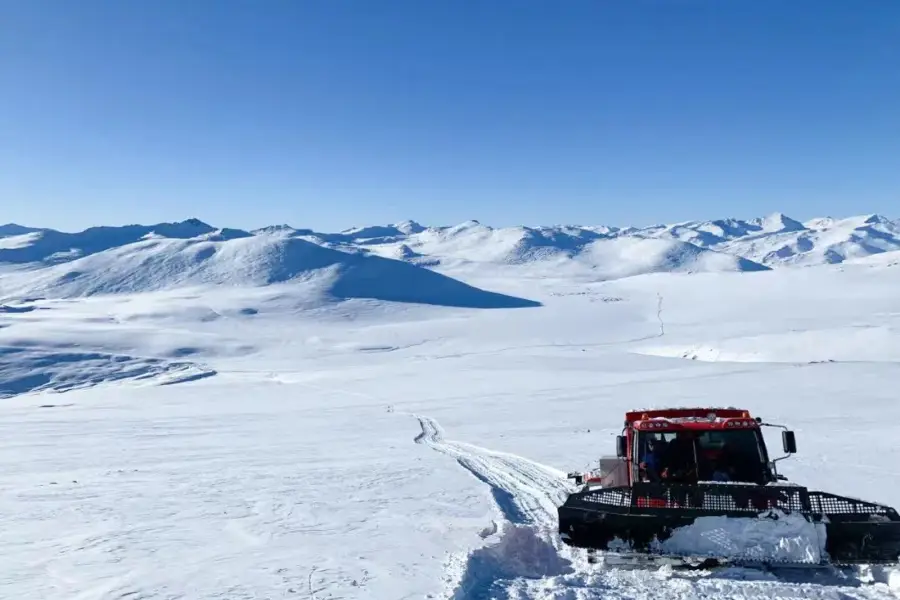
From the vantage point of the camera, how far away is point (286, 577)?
680cm

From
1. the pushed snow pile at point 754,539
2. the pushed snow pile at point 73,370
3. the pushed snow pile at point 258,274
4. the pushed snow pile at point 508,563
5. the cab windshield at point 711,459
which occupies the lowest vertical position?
the pushed snow pile at point 73,370

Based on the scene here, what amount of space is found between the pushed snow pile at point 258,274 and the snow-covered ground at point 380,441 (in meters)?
39.7

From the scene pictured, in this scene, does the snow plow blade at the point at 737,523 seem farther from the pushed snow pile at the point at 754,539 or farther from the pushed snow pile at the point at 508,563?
the pushed snow pile at the point at 508,563

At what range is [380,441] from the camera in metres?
20.9

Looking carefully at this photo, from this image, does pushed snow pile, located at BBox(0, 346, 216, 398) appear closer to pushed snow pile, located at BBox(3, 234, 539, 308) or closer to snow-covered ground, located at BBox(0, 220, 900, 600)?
snow-covered ground, located at BBox(0, 220, 900, 600)

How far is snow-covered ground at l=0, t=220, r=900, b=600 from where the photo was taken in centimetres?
693

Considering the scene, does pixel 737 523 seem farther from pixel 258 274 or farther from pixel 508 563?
pixel 258 274

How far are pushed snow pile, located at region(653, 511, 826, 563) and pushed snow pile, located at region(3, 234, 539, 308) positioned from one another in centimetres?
10807

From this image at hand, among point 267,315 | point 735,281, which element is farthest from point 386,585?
point 735,281

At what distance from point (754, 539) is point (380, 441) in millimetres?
15482

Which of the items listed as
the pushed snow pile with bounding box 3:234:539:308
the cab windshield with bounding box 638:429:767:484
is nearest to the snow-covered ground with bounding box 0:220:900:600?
the cab windshield with bounding box 638:429:767:484

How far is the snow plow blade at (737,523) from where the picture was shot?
639 centimetres

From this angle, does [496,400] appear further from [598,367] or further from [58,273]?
[58,273]

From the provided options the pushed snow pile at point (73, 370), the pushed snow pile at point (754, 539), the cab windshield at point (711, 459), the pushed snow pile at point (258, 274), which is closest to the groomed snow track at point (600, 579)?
the pushed snow pile at point (754, 539)
